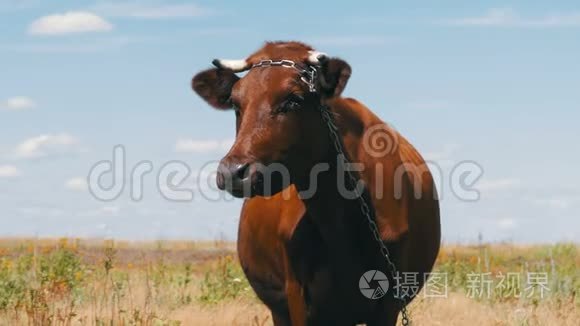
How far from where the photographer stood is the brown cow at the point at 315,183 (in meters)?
6.43

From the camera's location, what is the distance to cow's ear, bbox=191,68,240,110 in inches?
282

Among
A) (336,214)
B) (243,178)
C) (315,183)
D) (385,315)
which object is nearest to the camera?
(243,178)

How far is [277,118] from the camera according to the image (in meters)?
6.44

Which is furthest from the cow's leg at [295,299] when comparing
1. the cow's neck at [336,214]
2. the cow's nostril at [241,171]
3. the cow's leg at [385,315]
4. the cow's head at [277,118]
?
the cow's nostril at [241,171]

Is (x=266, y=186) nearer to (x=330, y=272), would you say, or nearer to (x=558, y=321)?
(x=330, y=272)

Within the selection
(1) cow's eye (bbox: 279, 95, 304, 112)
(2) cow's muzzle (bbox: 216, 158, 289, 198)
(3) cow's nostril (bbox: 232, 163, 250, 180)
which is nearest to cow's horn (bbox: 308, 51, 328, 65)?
(1) cow's eye (bbox: 279, 95, 304, 112)

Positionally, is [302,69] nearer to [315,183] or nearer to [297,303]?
[315,183]

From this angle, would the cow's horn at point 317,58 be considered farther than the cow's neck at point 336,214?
No

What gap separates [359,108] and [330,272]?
1.37 metres

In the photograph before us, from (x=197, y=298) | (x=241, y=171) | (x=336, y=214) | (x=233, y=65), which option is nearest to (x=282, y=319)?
(x=336, y=214)

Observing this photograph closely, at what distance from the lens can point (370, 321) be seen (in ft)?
24.5

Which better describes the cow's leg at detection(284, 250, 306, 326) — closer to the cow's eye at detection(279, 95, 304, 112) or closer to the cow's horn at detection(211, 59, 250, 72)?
the cow's eye at detection(279, 95, 304, 112)

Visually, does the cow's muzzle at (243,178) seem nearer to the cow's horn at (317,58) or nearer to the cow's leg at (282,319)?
the cow's horn at (317,58)

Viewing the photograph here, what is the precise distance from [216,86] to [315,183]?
104 cm
